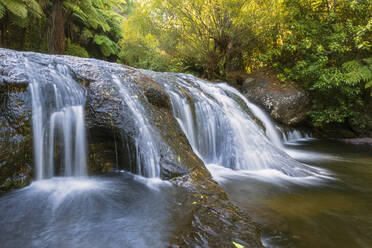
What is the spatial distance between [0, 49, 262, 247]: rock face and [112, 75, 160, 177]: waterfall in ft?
0.22

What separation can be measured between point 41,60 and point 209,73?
6.97 m

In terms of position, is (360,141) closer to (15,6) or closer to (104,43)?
(15,6)

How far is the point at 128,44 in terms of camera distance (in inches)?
569

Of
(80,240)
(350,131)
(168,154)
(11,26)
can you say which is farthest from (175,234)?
(11,26)

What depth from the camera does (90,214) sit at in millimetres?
2096

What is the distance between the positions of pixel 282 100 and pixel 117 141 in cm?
620

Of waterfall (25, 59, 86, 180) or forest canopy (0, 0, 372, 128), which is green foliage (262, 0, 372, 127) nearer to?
forest canopy (0, 0, 372, 128)

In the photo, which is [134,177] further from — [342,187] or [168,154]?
[342,187]

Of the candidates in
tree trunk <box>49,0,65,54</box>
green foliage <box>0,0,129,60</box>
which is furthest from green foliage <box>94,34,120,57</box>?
tree trunk <box>49,0,65,54</box>

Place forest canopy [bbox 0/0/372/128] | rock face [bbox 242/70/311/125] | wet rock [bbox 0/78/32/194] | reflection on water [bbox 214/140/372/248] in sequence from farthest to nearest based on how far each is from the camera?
rock face [bbox 242/70/311/125], forest canopy [bbox 0/0/372/128], wet rock [bbox 0/78/32/194], reflection on water [bbox 214/140/372/248]

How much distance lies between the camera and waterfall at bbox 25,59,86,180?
2.84 m

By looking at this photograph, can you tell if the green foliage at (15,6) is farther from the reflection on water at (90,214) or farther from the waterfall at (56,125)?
the reflection on water at (90,214)

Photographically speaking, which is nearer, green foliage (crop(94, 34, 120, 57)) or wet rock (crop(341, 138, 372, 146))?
wet rock (crop(341, 138, 372, 146))

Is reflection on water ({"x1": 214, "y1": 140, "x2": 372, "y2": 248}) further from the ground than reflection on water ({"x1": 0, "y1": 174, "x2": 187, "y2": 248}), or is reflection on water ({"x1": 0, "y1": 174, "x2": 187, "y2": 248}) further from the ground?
reflection on water ({"x1": 0, "y1": 174, "x2": 187, "y2": 248})
